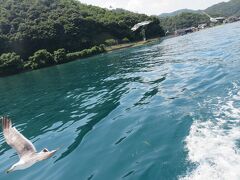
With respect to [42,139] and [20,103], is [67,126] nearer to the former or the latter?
[42,139]

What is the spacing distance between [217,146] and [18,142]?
8.36 metres

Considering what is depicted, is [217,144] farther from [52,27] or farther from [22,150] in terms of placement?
[52,27]

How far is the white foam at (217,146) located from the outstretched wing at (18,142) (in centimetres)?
586

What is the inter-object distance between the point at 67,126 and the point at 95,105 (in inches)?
187

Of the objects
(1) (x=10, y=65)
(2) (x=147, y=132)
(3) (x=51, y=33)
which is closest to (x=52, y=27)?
(3) (x=51, y=33)

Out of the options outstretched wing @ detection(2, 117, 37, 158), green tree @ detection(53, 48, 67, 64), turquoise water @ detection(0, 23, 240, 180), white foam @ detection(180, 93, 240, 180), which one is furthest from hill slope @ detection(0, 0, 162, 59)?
outstretched wing @ detection(2, 117, 37, 158)

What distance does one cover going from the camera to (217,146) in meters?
13.2

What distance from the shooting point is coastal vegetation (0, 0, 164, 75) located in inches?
4002

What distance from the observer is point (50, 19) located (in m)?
138

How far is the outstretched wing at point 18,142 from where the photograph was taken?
10.1m

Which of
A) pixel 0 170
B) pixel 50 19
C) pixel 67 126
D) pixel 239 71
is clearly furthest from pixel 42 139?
pixel 50 19

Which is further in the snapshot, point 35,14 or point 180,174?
point 35,14

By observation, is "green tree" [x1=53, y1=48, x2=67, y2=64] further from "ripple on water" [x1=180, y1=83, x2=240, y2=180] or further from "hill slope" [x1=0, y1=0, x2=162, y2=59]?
"ripple on water" [x1=180, y1=83, x2=240, y2=180]

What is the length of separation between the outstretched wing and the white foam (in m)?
5.86
